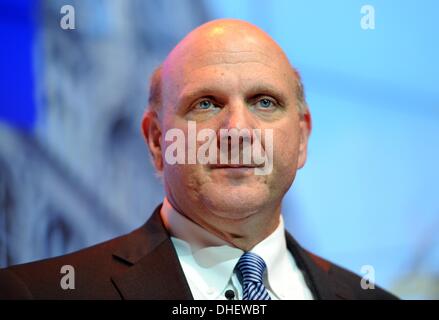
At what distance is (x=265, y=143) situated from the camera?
170 cm

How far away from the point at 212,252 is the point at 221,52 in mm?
479

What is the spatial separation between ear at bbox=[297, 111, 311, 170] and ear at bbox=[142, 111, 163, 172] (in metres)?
0.36

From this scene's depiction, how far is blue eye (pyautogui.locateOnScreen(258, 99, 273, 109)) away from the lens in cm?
174

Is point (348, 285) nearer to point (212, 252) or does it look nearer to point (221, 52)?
point (212, 252)

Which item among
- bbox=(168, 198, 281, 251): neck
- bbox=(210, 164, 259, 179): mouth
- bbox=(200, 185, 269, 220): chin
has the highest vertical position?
bbox=(210, 164, 259, 179): mouth

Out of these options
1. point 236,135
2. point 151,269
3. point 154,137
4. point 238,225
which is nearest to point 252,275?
point 238,225

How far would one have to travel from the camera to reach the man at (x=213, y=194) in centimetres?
166

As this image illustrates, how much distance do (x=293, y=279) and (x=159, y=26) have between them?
104 cm

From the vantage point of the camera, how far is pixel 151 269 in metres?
1.70

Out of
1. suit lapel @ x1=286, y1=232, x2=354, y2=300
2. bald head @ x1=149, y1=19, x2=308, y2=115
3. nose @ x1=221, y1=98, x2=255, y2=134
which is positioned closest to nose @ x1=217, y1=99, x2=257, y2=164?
nose @ x1=221, y1=98, x2=255, y2=134

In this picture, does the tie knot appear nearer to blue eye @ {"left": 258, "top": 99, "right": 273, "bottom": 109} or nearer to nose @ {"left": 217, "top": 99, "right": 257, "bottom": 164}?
nose @ {"left": 217, "top": 99, "right": 257, "bottom": 164}

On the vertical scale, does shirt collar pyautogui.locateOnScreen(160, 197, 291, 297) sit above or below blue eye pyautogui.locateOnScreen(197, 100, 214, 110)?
below
